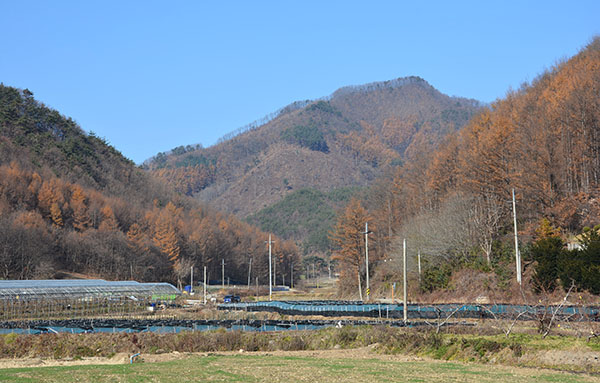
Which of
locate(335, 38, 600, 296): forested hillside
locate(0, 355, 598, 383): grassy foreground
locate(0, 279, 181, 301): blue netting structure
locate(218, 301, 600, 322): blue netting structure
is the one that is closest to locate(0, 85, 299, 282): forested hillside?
locate(0, 279, 181, 301): blue netting structure

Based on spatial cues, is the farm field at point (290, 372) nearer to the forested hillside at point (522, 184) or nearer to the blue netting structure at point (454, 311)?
the blue netting structure at point (454, 311)

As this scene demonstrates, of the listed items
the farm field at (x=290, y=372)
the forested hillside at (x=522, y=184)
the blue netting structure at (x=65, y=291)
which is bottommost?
the farm field at (x=290, y=372)

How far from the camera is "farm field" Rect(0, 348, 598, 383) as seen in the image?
1697 cm

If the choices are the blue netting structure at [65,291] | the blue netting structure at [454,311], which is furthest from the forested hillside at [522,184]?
the blue netting structure at [65,291]

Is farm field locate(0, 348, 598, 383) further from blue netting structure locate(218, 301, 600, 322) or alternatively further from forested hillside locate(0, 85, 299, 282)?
forested hillside locate(0, 85, 299, 282)

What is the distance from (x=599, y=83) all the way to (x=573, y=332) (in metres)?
37.5

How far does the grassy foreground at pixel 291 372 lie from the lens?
16.9 meters

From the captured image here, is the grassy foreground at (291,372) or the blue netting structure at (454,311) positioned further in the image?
the blue netting structure at (454,311)

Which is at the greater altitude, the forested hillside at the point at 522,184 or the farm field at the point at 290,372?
the forested hillside at the point at 522,184

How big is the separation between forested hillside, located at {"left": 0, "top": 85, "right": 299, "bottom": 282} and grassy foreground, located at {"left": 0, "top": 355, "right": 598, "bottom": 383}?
66462 mm

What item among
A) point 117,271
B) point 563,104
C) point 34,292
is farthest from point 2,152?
point 563,104

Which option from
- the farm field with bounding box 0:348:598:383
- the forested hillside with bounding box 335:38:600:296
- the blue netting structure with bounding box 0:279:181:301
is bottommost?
the farm field with bounding box 0:348:598:383

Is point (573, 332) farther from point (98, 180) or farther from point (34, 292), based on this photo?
point (98, 180)

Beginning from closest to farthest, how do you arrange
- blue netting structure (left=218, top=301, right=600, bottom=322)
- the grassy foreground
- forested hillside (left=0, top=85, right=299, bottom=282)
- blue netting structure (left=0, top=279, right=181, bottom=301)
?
the grassy foreground
blue netting structure (left=218, top=301, right=600, bottom=322)
blue netting structure (left=0, top=279, right=181, bottom=301)
forested hillside (left=0, top=85, right=299, bottom=282)
